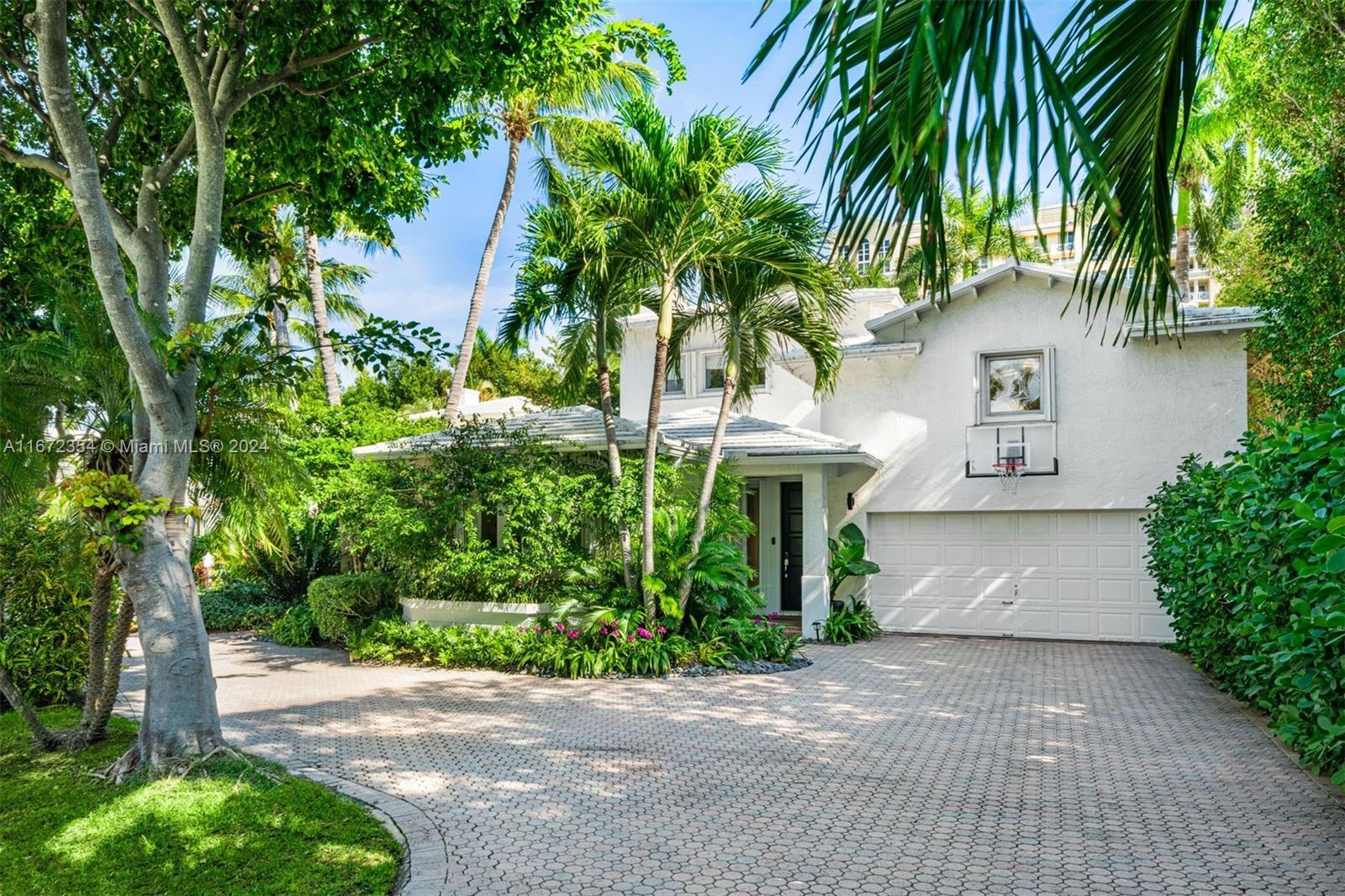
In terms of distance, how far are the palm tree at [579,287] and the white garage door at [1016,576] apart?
6202 millimetres

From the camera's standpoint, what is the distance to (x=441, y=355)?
27.6ft

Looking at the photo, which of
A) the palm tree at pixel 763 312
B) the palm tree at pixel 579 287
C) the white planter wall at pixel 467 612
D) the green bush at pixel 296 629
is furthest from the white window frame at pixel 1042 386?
the green bush at pixel 296 629

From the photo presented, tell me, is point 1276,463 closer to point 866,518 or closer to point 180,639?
point 180,639

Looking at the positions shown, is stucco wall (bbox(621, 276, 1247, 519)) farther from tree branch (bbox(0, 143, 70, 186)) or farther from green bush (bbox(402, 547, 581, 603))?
tree branch (bbox(0, 143, 70, 186))

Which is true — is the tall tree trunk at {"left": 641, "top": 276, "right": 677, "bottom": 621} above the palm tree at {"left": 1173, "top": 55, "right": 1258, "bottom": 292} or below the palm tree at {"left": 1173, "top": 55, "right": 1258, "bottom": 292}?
below

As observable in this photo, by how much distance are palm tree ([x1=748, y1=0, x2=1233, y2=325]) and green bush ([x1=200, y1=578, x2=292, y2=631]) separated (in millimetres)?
17494

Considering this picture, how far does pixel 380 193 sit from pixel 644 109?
3647mm

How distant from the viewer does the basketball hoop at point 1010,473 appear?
15875mm

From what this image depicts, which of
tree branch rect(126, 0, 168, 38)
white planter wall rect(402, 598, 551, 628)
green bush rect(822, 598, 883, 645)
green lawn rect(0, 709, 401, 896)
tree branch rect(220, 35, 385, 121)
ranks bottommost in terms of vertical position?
green bush rect(822, 598, 883, 645)

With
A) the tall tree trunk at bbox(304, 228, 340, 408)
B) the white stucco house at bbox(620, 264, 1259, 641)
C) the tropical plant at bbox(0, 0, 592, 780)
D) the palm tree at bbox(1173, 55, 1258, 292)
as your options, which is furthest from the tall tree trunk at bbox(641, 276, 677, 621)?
the palm tree at bbox(1173, 55, 1258, 292)

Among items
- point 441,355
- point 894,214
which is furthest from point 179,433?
point 894,214

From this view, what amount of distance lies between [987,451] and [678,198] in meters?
7.86

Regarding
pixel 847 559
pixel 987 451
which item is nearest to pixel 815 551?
pixel 847 559

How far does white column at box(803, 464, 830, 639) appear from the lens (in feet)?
50.5
